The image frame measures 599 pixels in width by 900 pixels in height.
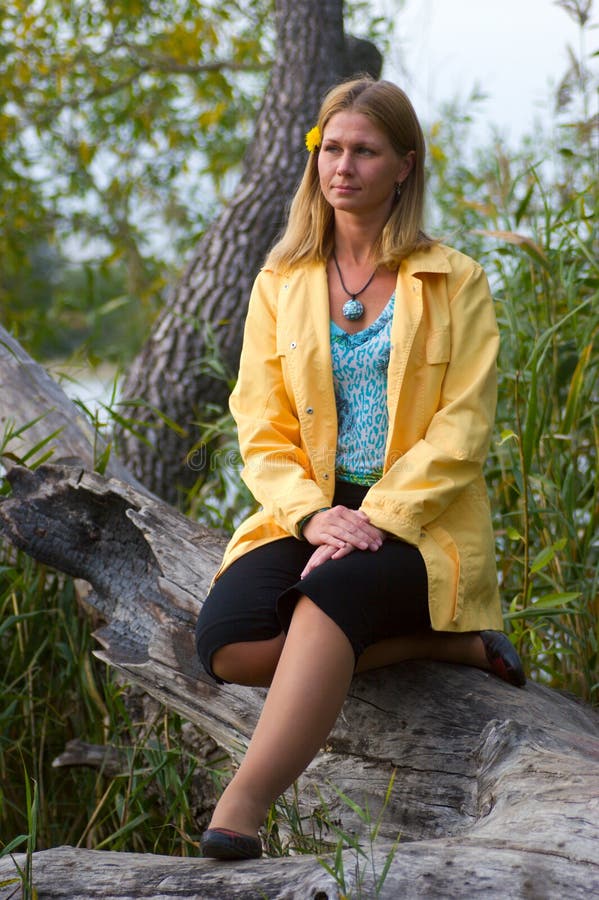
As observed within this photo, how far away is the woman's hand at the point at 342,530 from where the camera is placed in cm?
207

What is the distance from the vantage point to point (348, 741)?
7.10 feet

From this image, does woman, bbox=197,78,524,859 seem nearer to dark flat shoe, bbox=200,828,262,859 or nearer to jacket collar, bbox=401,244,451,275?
jacket collar, bbox=401,244,451,275

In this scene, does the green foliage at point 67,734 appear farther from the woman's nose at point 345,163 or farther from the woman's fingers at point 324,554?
the woman's nose at point 345,163

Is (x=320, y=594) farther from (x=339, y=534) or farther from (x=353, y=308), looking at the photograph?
(x=353, y=308)

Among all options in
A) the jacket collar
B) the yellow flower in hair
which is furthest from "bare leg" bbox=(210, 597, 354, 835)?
the yellow flower in hair

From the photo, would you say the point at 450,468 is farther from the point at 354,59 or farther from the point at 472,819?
the point at 354,59

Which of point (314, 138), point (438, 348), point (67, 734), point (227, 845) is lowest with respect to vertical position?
point (67, 734)

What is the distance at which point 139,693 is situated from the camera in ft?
9.67

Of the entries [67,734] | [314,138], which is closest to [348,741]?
[67,734]

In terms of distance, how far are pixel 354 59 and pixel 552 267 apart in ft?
6.75

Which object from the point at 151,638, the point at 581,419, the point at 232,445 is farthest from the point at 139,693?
the point at 581,419

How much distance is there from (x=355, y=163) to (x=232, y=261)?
209cm

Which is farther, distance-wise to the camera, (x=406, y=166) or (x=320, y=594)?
(x=406, y=166)

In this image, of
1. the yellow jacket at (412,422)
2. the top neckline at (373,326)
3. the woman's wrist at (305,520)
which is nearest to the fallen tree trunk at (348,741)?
→ the yellow jacket at (412,422)
